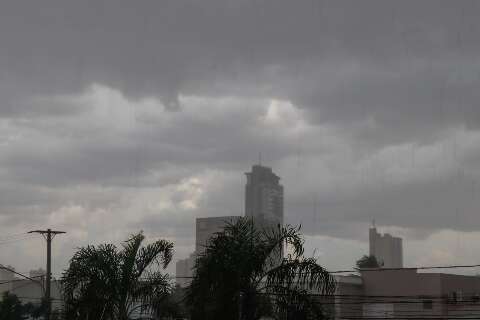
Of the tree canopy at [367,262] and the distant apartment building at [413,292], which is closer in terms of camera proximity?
the distant apartment building at [413,292]

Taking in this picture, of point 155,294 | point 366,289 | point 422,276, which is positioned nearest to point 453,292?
point 422,276

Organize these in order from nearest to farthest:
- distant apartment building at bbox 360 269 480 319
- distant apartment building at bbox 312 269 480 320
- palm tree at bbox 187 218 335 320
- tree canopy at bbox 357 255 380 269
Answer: palm tree at bbox 187 218 335 320, distant apartment building at bbox 360 269 480 319, distant apartment building at bbox 312 269 480 320, tree canopy at bbox 357 255 380 269

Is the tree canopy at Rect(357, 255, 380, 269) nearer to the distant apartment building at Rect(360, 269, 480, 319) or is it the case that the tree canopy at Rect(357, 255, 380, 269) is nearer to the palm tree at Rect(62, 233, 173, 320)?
the distant apartment building at Rect(360, 269, 480, 319)

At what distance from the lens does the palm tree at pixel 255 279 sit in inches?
1059

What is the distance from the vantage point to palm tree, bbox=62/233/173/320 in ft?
101

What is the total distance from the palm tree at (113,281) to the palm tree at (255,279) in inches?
Answer: 155

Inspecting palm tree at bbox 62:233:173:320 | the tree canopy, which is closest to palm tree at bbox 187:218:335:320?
palm tree at bbox 62:233:173:320

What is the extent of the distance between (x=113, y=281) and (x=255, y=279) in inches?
255

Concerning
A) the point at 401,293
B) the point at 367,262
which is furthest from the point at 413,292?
the point at 367,262

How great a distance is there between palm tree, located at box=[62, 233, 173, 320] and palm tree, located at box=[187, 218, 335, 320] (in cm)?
393

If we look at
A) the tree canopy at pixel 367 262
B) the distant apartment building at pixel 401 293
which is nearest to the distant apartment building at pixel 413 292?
the distant apartment building at pixel 401 293

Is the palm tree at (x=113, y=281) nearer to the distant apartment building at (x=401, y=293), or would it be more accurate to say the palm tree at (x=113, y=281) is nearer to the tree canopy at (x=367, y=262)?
the distant apartment building at (x=401, y=293)

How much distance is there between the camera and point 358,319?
76250mm

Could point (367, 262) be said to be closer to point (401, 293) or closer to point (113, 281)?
point (401, 293)
